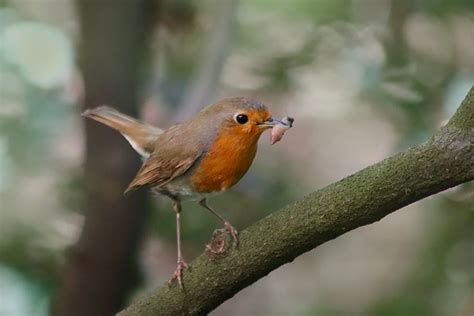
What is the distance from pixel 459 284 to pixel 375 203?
77.5 inches

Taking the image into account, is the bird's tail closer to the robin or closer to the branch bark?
the robin

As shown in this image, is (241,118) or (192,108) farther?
(192,108)

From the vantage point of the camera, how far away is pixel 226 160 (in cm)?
254

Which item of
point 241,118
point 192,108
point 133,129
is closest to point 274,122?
point 241,118

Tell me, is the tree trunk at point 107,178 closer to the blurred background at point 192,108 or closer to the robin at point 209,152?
the blurred background at point 192,108

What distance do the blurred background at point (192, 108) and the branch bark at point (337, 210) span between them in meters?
1.62

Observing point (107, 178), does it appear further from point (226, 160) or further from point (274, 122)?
point (274, 122)

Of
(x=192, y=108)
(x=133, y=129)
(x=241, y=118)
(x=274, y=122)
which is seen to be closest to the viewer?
(x=274, y=122)

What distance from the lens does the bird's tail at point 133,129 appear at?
10.8ft

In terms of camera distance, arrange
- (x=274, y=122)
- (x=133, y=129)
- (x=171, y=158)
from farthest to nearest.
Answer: (x=133, y=129)
(x=171, y=158)
(x=274, y=122)

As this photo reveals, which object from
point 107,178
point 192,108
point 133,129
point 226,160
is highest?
point 192,108

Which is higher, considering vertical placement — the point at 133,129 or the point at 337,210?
the point at 133,129

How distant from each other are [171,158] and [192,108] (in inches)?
46.7

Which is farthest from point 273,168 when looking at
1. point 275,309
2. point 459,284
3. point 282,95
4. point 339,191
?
point 339,191
